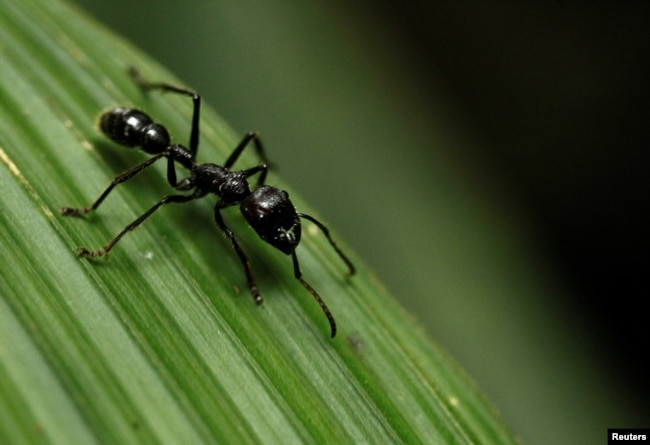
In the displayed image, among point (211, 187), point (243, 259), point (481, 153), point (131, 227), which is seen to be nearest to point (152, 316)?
point (131, 227)

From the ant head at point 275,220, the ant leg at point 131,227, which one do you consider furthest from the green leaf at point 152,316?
the ant head at point 275,220

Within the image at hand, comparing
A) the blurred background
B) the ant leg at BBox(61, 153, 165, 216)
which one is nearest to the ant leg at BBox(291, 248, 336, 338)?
the ant leg at BBox(61, 153, 165, 216)

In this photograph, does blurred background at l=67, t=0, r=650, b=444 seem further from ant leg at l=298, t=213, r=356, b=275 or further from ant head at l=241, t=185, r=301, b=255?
ant head at l=241, t=185, r=301, b=255

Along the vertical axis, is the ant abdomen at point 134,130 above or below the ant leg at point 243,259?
above

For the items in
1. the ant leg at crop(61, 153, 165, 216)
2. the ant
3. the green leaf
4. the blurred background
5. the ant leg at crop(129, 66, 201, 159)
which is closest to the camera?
the green leaf

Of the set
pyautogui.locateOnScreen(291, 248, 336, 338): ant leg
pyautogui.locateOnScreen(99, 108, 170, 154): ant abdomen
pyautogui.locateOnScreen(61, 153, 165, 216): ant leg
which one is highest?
pyautogui.locateOnScreen(99, 108, 170, 154): ant abdomen

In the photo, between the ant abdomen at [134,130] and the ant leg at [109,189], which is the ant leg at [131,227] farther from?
the ant abdomen at [134,130]
